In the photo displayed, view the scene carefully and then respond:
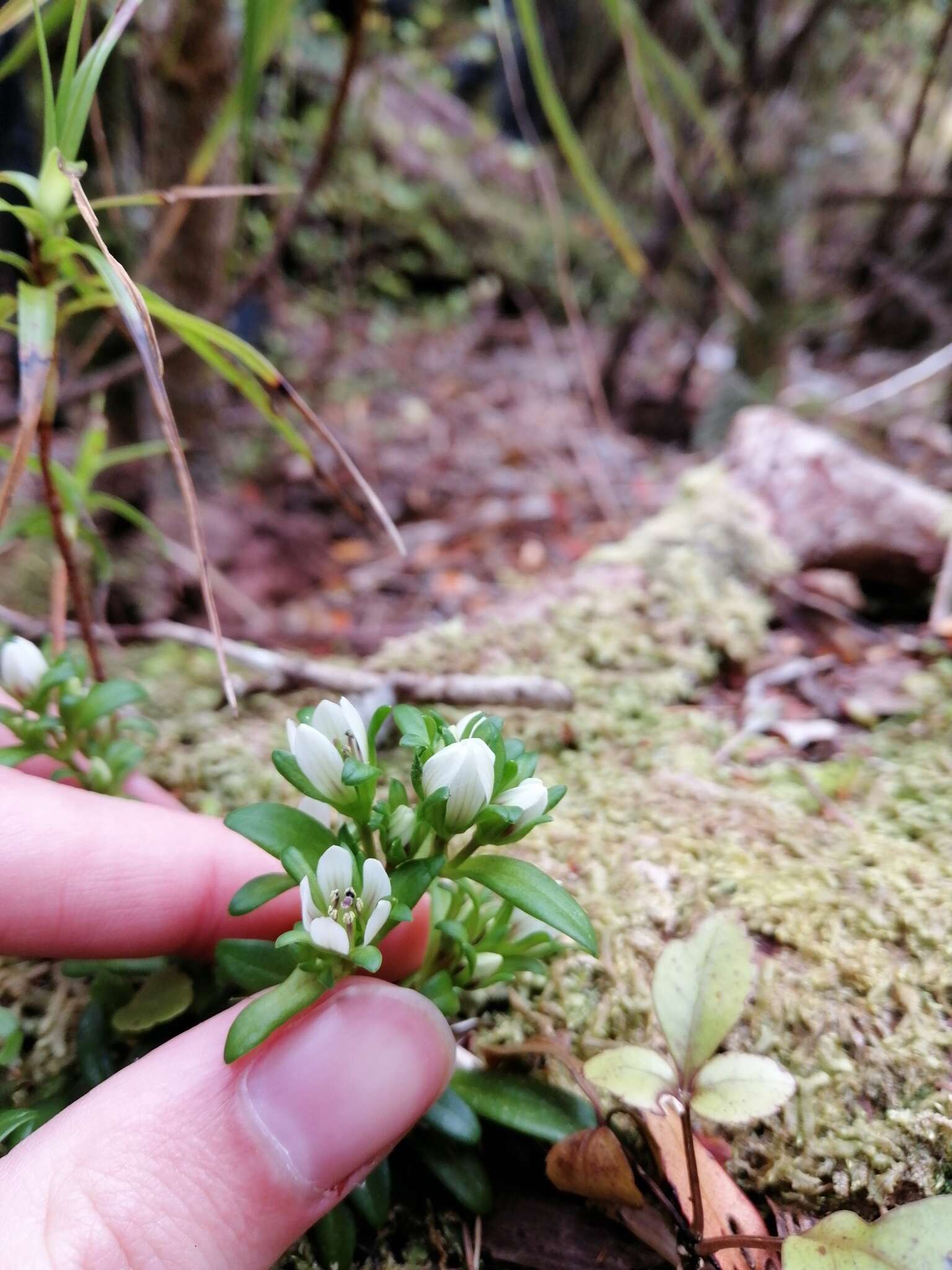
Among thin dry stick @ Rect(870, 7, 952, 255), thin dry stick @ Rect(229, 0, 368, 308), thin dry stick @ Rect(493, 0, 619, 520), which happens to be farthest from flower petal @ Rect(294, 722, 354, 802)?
thin dry stick @ Rect(870, 7, 952, 255)

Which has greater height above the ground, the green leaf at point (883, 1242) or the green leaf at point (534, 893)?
the green leaf at point (534, 893)

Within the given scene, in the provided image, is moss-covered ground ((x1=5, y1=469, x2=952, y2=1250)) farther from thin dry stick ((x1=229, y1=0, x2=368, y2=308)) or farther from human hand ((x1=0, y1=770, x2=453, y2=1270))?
thin dry stick ((x1=229, y1=0, x2=368, y2=308))

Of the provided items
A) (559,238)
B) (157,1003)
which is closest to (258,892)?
(157,1003)

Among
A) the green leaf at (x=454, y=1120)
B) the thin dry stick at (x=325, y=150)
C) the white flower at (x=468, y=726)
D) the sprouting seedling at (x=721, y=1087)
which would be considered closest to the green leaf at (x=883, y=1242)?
the sprouting seedling at (x=721, y=1087)

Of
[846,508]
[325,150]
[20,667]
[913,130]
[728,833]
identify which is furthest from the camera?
[913,130]

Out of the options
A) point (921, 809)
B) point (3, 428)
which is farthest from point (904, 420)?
point (3, 428)

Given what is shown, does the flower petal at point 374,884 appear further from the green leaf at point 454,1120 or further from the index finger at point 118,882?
the green leaf at point 454,1120

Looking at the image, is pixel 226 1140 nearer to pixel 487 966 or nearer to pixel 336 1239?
pixel 336 1239
